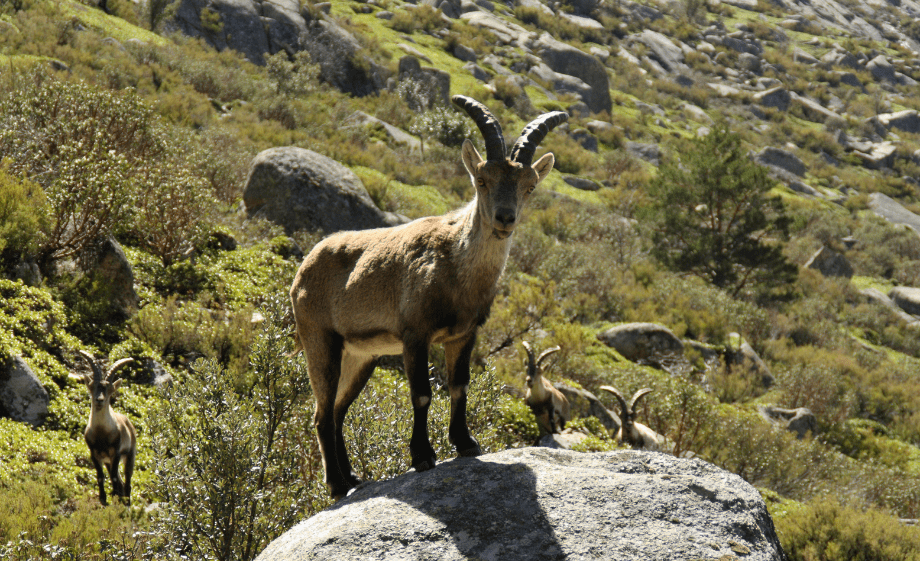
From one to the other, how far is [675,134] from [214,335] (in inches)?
1957

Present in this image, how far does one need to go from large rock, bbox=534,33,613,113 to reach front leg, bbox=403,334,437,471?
2014 inches

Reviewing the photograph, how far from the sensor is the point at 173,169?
1266 centimetres

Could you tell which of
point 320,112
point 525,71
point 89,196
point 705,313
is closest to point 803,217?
point 705,313

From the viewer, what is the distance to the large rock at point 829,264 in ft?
112

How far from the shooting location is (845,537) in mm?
8766

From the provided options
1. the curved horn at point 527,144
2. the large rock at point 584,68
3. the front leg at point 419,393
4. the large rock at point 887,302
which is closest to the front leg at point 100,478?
the front leg at point 419,393

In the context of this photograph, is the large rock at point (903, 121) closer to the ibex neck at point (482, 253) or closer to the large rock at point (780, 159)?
the large rock at point (780, 159)

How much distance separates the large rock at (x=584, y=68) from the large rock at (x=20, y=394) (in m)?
49.5

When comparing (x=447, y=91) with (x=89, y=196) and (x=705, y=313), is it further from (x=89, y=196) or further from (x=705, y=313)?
(x=89, y=196)

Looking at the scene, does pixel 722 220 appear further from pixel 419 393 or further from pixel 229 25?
pixel 229 25

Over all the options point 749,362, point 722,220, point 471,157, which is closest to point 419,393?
point 471,157

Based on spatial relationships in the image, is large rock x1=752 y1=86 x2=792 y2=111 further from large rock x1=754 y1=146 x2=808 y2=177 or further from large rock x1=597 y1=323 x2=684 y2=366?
large rock x1=597 y1=323 x2=684 y2=366

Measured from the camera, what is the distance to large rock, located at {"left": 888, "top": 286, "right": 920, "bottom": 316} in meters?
31.6

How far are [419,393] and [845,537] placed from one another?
8.16 m
